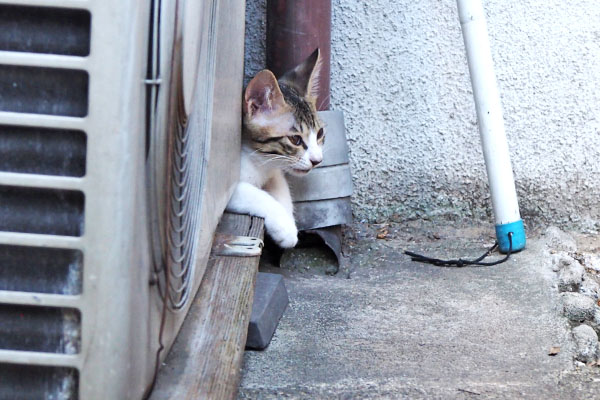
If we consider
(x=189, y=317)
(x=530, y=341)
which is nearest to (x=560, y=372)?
(x=530, y=341)

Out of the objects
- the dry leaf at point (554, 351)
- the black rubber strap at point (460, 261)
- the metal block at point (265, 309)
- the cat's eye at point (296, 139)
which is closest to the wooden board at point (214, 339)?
A: the metal block at point (265, 309)

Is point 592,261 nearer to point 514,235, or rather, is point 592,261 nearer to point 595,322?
point 514,235

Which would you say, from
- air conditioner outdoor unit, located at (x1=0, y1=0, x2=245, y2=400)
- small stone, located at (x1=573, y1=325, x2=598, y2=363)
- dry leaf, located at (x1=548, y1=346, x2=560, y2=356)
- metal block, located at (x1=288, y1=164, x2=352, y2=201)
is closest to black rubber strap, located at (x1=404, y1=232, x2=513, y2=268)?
metal block, located at (x1=288, y1=164, x2=352, y2=201)

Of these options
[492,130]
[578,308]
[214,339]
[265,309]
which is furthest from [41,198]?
[492,130]

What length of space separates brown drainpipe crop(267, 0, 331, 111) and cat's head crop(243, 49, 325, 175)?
0.08 m

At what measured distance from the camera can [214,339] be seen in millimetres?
1177

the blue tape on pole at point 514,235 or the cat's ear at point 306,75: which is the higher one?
the cat's ear at point 306,75

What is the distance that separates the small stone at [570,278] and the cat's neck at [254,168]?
0.88 metres

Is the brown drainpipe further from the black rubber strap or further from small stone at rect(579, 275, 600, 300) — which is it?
small stone at rect(579, 275, 600, 300)

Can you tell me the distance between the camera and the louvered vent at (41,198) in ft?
2.58

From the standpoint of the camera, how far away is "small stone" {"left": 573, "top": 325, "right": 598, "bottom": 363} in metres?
1.44

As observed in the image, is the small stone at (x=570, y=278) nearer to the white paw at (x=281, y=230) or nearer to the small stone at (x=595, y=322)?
the small stone at (x=595, y=322)

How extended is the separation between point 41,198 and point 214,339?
0.45 meters

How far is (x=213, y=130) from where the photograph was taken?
4.56 ft
